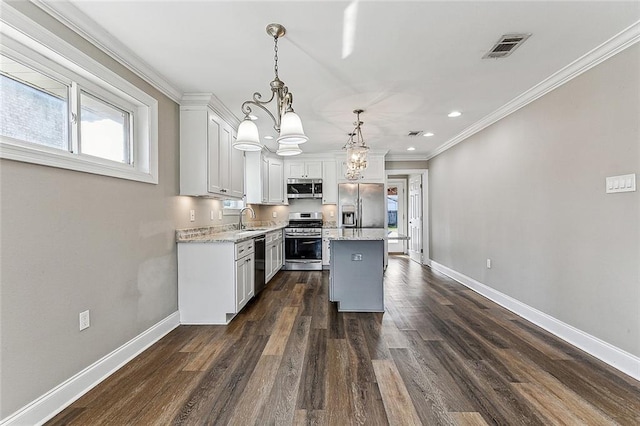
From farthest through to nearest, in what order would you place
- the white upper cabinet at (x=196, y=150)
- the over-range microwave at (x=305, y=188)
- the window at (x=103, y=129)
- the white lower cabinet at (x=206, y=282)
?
the over-range microwave at (x=305, y=188) → the white upper cabinet at (x=196, y=150) → the white lower cabinet at (x=206, y=282) → the window at (x=103, y=129)

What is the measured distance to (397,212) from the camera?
895 cm

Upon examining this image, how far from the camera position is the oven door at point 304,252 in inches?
239

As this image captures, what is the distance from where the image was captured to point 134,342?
2529 millimetres

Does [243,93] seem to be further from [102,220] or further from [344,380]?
[344,380]

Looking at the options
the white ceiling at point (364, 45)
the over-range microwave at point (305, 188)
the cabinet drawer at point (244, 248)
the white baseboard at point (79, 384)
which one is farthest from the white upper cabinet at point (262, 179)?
the white baseboard at point (79, 384)

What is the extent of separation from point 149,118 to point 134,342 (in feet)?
6.59

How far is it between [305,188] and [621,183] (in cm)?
486

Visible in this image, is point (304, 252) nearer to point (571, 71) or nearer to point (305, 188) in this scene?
point (305, 188)

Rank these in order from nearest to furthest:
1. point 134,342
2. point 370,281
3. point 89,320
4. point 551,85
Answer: point 89,320
point 134,342
point 551,85
point 370,281

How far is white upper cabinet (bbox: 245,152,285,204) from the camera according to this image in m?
5.67

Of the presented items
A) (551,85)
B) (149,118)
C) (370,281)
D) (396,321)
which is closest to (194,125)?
(149,118)

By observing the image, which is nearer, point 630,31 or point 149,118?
point 630,31

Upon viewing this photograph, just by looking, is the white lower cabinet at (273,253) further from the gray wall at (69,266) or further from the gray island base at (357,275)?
the gray wall at (69,266)

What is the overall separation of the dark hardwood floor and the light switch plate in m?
1.38
